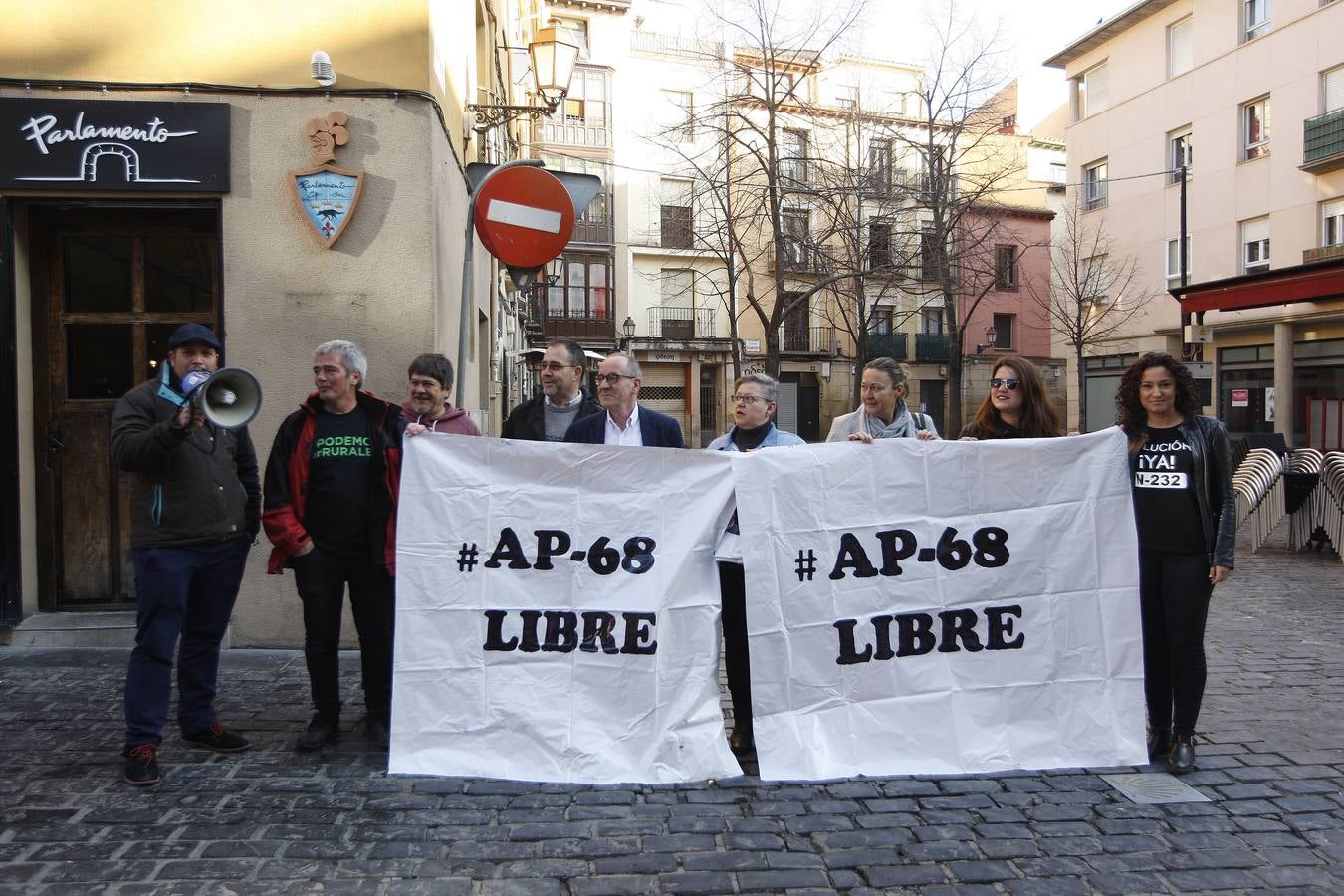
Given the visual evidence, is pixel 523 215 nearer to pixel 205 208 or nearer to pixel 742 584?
pixel 205 208

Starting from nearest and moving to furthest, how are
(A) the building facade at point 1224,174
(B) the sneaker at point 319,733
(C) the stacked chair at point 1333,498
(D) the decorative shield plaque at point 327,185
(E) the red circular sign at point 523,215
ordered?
(B) the sneaker at point 319,733 < (E) the red circular sign at point 523,215 < (D) the decorative shield plaque at point 327,185 < (C) the stacked chair at point 1333,498 < (A) the building facade at point 1224,174

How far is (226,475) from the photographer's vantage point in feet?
15.0

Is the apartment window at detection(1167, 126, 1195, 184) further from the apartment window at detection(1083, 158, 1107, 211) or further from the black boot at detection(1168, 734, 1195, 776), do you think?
the black boot at detection(1168, 734, 1195, 776)

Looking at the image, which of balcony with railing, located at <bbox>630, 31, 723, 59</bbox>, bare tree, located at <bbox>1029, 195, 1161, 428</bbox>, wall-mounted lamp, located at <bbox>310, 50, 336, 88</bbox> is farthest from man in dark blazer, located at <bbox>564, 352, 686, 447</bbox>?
balcony with railing, located at <bbox>630, 31, 723, 59</bbox>

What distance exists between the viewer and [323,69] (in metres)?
6.26

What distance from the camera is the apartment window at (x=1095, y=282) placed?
29.6 metres

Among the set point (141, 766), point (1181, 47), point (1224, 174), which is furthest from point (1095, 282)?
point (141, 766)

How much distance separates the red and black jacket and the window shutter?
28.8 meters

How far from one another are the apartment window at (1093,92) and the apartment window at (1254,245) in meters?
8.07

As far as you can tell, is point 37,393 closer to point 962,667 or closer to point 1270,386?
point 962,667

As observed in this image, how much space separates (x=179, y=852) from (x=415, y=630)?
4.10 feet

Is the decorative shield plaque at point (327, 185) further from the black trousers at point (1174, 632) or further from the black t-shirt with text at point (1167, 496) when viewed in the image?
the black trousers at point (1174, 632)

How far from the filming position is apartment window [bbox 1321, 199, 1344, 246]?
2527 centimetres

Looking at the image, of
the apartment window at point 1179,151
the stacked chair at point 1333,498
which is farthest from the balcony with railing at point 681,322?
the stacked chair at point 1333,498
